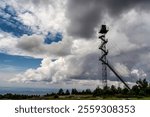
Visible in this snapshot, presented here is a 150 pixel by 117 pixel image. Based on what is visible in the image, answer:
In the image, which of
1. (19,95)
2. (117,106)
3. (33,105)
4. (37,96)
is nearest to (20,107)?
(33,105)

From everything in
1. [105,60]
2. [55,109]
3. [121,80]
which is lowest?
[55,109]

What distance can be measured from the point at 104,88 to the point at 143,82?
63.9 ft

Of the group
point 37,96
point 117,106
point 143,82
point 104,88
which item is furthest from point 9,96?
point 117,106

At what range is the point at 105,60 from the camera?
96.9 meters

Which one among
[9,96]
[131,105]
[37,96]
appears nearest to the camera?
[131,105]

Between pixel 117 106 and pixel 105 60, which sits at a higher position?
pixel 105 60

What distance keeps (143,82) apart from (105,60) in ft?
A: 69.3

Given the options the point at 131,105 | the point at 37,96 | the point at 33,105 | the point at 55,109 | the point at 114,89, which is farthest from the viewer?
the point at 114,89

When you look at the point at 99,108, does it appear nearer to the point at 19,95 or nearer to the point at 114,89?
the point at 19,95

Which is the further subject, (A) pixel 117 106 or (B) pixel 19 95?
(B) pixel 19 95

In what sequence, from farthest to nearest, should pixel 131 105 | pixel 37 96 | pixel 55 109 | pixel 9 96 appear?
1. pixel 37 96
2. pixel 9 96
3. pixel 131 105
4. pixel 55 109

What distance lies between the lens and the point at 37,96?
92.4m

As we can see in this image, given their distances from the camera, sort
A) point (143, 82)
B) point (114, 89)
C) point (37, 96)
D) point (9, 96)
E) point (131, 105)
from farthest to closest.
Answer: point (143, 82) → point (114, 89) → point (37, 96) → point (9, 96) → point (131, 105)

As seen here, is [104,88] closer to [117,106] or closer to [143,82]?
[143,82]
